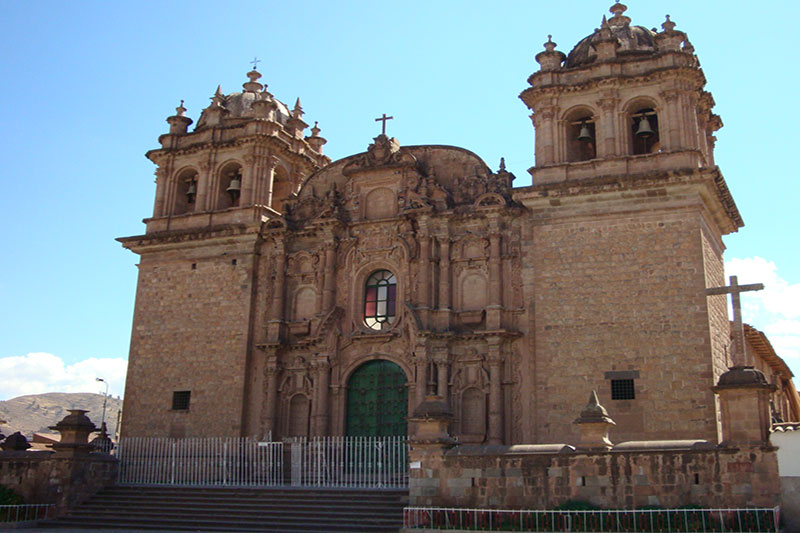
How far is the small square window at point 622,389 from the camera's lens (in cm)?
1881

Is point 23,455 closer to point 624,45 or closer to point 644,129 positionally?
point 644,129

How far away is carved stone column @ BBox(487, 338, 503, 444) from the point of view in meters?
20.0

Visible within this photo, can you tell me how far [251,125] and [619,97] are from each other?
11.2 m

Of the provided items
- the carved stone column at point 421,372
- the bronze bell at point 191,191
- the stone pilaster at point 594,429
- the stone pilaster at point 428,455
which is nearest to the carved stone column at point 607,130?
the carved stone column at point 421,372

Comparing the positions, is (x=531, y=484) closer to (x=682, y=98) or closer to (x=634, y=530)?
(x=634, y=530)

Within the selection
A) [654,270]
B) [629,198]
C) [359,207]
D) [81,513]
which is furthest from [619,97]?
[81,513]

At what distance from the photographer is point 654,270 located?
19.4 meters

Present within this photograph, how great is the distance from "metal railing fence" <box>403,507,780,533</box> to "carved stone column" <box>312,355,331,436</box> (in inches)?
278

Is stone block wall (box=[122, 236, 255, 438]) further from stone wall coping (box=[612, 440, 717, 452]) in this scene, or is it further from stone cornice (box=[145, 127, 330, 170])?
stone wall coping (box=[612, 440, 717, 452])

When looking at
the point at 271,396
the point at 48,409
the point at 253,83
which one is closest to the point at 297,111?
the point at 253,83

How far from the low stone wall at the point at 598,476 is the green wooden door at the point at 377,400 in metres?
5.75

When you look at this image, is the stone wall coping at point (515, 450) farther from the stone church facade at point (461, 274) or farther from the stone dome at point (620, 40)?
the stone dome at point (620, 40)

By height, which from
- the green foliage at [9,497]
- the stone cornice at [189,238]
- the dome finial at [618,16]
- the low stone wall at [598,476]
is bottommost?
the green foliage at [9,497]

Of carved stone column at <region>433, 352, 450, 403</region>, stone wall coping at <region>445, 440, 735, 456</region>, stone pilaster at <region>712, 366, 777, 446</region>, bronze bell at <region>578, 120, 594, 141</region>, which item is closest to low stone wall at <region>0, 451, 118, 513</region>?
carved stone column at <region>433, 352, 450, 403</region>
